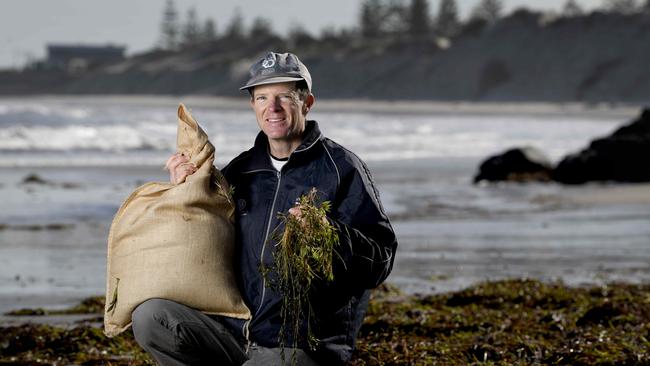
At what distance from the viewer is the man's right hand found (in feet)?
17.1

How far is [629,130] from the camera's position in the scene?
84.8 ft

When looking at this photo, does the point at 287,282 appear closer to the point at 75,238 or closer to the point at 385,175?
the point at 75,238

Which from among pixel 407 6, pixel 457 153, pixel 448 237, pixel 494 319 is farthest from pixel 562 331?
pixel 407 6

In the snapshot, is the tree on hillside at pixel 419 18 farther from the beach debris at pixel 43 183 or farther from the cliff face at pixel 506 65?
the beach debris at pixel 43 183

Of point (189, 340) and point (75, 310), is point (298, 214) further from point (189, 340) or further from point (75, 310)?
point (75, 310)

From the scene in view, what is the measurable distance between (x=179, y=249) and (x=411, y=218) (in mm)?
11112

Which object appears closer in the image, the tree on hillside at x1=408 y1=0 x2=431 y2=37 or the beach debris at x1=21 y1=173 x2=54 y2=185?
the beach debris at x1=21 y1=173 x2=54 y2=185

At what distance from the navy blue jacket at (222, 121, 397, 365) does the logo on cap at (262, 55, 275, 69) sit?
0.31 m

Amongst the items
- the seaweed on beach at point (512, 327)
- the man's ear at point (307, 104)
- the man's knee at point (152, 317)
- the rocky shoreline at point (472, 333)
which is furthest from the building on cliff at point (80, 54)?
the man's knee at point (152, 317)

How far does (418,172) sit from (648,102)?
5999 centimetres

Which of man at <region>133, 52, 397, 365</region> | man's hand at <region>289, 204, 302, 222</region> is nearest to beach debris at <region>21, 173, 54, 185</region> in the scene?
man at <region>133, 52, 397, 365</region>

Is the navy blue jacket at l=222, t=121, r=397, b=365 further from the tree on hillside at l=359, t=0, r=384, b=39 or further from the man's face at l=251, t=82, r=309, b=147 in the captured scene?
the tree on hillside at l=359, t=0, r=384, b=39

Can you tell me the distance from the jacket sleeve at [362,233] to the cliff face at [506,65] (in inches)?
3356

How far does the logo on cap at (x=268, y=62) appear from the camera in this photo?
514 centimetres
